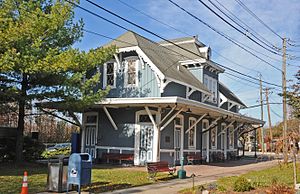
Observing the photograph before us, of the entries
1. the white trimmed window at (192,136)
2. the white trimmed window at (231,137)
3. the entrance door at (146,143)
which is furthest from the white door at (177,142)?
the white trimmed window at (231,137)

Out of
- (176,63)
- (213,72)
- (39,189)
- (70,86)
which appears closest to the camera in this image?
(39,189)

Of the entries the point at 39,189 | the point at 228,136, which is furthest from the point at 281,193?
the point at 228,136

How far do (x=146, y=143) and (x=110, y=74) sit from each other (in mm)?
4961

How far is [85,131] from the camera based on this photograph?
23.0 m

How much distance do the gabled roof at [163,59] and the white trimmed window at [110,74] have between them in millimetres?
1281

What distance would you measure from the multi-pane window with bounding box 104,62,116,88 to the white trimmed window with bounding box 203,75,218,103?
7183 millimetres

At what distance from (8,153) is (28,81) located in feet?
14.3

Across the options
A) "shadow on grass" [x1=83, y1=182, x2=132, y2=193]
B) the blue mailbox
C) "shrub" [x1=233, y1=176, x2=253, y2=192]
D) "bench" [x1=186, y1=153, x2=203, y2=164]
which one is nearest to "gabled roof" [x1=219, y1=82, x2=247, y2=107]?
"bench" [x1=186, y1=153, x2=203, y2=164]

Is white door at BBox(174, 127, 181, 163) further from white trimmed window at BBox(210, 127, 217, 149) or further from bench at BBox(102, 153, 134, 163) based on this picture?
white trimmed window at BBox(210, 127, 217, 149)

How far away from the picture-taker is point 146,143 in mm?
20453

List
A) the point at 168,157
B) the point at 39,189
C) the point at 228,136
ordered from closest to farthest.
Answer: the point at 39,189 < the point at 168,157 < the point at 228,136

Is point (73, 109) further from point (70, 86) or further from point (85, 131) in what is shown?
point (85, 131)

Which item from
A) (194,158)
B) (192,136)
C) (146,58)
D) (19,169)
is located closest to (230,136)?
(192,136)

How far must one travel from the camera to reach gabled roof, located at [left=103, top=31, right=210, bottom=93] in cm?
2088
